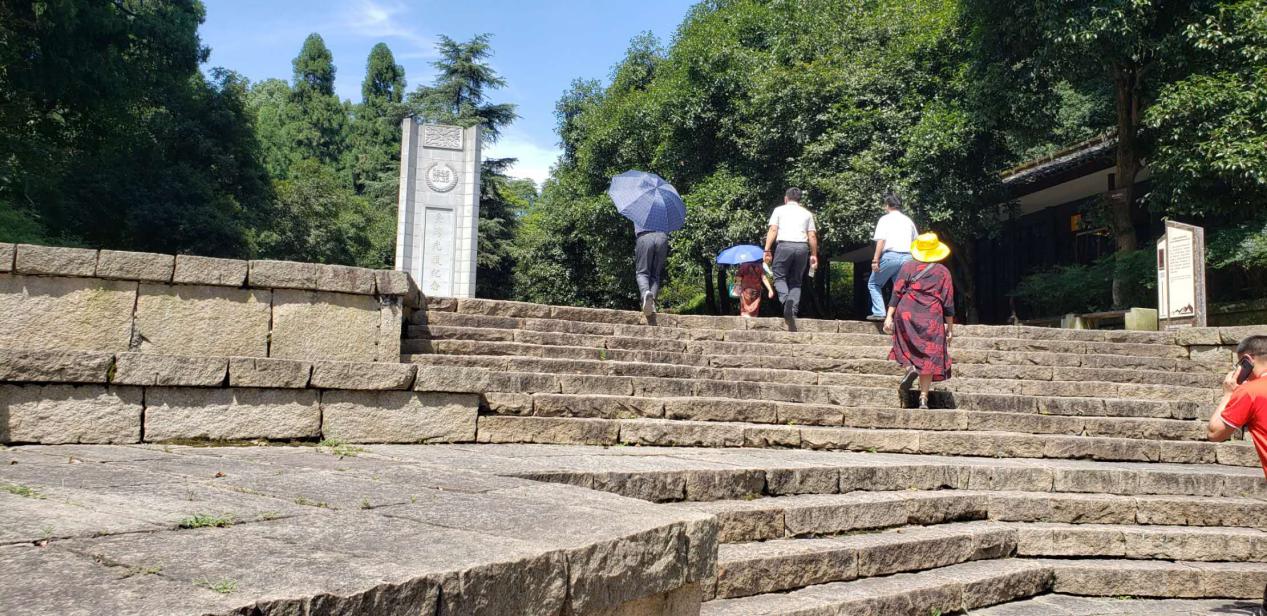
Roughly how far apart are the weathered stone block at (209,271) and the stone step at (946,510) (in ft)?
11.0

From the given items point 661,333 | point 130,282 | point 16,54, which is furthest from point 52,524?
point 16,54

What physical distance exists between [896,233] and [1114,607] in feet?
19.0

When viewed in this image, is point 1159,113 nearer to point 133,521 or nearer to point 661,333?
point 661,333

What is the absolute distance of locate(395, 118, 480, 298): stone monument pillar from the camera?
598 inches

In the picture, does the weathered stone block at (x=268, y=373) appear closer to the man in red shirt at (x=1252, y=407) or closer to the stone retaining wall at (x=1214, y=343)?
the man in red shirt at (x=1252, y=407)

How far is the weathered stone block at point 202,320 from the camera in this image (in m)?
Answer: 5.90

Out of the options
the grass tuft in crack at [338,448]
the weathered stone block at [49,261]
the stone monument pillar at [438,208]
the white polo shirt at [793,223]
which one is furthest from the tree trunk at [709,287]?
the weathered stone block at [49,261]

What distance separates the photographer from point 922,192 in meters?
17.9

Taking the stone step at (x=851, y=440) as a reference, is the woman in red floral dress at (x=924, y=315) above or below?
above

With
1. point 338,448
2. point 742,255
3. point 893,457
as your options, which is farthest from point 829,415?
point 742,255

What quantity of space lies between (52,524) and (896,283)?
6888mm

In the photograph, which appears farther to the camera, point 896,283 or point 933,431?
point 896,283

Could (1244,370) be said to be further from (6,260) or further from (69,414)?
(6,260)

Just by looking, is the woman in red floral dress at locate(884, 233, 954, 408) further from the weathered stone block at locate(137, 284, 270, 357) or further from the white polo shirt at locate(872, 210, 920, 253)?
the weathered stone block at locate(137, 284, 270, 357)
